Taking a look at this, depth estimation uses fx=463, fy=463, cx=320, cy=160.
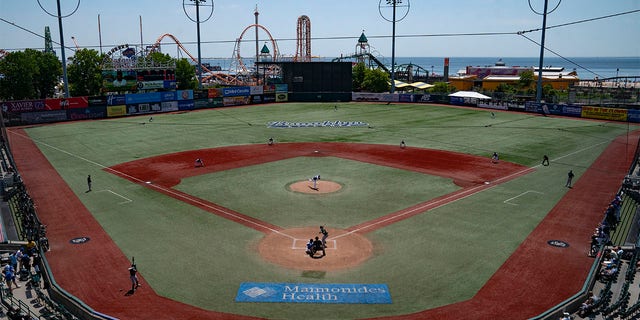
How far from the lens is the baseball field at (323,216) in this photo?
20391 millimetres

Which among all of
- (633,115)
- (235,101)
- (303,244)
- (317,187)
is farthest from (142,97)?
(633,115)

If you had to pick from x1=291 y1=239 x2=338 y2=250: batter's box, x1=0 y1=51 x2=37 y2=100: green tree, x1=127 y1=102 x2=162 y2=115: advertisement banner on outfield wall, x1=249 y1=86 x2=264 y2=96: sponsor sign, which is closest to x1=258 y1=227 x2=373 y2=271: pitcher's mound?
x1=291 y1=239 x2=338 y2=250: batter's box

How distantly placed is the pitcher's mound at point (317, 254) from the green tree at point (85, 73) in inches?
3259

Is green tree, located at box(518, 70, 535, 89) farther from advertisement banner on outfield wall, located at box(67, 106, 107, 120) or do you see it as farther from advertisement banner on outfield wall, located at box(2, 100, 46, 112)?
advertisement banner on outfield wall, located at box(2, 100, 46, 112)

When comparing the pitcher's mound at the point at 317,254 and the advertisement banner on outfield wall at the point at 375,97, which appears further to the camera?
the advertisement banner on outfield wall at the point at 375,97

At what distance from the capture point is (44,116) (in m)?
70.7

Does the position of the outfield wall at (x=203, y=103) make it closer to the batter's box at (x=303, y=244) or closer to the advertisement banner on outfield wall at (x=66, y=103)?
the advertisement banner on outfield wall at (x=66, y=103)

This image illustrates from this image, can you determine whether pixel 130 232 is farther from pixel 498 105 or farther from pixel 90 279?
pixel 498 105

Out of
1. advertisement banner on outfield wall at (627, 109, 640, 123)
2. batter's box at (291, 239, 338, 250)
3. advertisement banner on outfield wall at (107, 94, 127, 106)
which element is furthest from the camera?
advertisement banner on outfield wall at (107, 94, 127, 106)

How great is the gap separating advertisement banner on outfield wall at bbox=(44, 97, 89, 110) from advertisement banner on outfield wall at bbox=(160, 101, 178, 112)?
42.3ft

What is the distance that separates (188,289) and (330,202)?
1434cm

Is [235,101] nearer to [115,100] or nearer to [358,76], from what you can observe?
[115,100]

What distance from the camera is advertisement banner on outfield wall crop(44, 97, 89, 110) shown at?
233 ft

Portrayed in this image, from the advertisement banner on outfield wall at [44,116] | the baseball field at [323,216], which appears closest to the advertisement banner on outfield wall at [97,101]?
the advertisement banner on outfield wall at [44,116]
